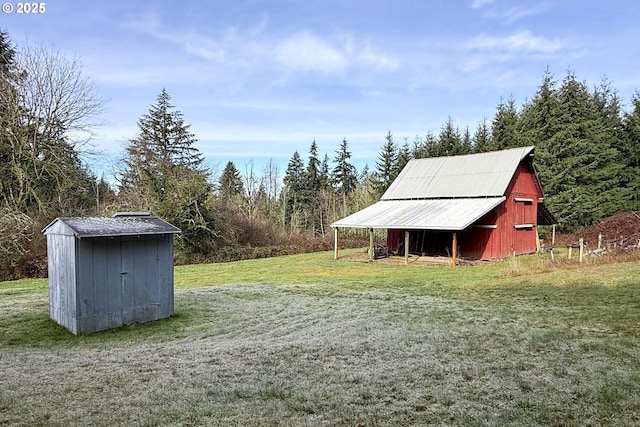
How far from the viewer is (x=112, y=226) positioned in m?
7.45

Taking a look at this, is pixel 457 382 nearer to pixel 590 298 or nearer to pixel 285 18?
pixel 590 298

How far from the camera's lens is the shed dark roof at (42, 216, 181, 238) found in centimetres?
698

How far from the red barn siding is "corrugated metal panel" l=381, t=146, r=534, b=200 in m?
0.69

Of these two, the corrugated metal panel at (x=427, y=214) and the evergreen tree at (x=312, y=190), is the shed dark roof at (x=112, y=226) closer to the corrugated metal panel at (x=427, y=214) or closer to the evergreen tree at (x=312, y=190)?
the corrugated metal panel at (x=427, y=214)

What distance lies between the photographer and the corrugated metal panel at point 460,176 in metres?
20.2

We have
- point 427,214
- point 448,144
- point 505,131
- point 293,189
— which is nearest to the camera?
point 427,214

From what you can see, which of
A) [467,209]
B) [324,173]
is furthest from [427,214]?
[324,173]

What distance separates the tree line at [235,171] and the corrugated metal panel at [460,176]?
24.7ft

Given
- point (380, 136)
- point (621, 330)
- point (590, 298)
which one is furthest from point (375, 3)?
point (380, 136)

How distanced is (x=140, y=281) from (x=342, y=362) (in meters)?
4.38

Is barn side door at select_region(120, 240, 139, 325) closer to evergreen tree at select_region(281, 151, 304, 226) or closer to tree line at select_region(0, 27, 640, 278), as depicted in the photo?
tree line at select_region(0, 27, 640, 278)

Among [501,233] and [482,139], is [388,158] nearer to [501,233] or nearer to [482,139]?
[482,139]

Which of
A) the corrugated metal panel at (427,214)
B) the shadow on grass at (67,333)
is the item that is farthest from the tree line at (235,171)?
the shadow on grass at (67,333)

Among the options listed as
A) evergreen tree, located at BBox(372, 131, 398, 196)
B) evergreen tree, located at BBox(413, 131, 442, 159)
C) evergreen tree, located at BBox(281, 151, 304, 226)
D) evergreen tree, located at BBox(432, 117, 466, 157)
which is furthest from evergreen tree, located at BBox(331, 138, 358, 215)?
evergreen tree, located at BBox(432, 117, 466, 157)
